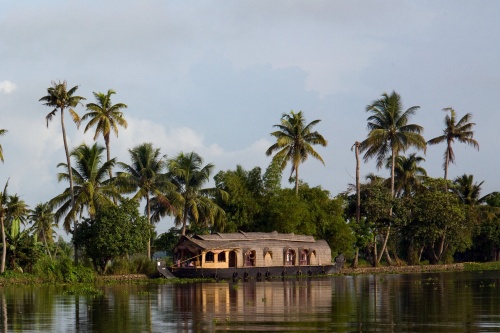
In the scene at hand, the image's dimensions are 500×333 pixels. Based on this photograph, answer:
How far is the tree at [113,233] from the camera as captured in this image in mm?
50750

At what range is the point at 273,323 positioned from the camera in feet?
73.5

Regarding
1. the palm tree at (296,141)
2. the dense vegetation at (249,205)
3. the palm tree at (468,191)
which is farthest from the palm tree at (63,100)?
the palm tree at (468,191)

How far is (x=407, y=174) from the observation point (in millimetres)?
75500

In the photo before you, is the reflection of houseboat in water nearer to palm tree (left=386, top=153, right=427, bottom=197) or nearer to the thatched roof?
the thatched roof

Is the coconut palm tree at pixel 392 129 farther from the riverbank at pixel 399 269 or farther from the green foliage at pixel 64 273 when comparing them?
the green foliage at pixel 64 273

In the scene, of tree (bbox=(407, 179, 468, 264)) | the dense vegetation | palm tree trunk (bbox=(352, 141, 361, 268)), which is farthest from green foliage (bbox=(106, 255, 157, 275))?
tree (bbox=(407, 179, 468, 264))

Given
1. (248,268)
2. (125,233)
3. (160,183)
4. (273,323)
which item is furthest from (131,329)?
(160,183)

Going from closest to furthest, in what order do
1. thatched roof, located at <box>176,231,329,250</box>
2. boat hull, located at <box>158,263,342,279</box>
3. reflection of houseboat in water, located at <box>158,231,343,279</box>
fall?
boat hull, located at <box>158,263,342,279</box> → reflection of houseboat in water, located at <box>158,231,343,279</box> → thatched roof, located at <box>176,231,329,250</box>

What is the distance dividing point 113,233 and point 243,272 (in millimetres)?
9123

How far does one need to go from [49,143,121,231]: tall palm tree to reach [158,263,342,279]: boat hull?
617cm

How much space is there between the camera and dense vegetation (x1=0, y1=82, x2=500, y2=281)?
51312 millimetres

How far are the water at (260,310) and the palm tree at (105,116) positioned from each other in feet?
67.0

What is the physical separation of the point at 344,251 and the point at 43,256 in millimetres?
25257

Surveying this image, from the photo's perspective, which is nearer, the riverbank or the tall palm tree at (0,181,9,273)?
the tall palm tree at (0,181,9,273)
